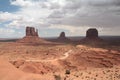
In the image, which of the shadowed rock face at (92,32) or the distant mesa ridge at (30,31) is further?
the distant mesa ridge at (30,31)

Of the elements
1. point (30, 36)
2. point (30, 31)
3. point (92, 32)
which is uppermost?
point (30, 31)

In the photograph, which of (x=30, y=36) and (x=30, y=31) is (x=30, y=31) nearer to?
(x=30, y=31)

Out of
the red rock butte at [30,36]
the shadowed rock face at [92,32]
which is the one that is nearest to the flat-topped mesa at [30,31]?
the red rock butte at [30,36]

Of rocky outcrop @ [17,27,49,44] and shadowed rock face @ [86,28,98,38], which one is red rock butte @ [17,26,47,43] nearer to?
rocky outcrop @ [17,27,49,44]

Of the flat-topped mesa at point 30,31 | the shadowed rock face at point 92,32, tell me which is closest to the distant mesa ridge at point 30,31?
the flat-topped mesa at point 30,31

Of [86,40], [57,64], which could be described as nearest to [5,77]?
[57,64]

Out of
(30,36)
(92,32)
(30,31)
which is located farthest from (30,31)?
(92,32)

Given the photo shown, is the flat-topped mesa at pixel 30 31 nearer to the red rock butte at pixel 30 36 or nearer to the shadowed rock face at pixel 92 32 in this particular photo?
the red rock butte at pixel 30 36

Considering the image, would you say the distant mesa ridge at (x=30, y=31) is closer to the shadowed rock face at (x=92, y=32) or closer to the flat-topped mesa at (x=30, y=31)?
the flat-topped mesa at (x=30, y=31)

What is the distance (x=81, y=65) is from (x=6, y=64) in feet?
99.8

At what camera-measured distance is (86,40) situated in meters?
149

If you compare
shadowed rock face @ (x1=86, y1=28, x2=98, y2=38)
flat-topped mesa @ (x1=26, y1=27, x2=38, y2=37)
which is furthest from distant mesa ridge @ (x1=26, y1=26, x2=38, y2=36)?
shadowed rock face @ (x1=86, y1=28, x2=98, y2=38)

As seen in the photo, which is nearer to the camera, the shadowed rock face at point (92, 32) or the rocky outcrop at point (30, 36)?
the shadowed rock face at point (92, 32)

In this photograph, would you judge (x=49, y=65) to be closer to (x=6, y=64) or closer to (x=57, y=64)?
(x=57, y=64)
